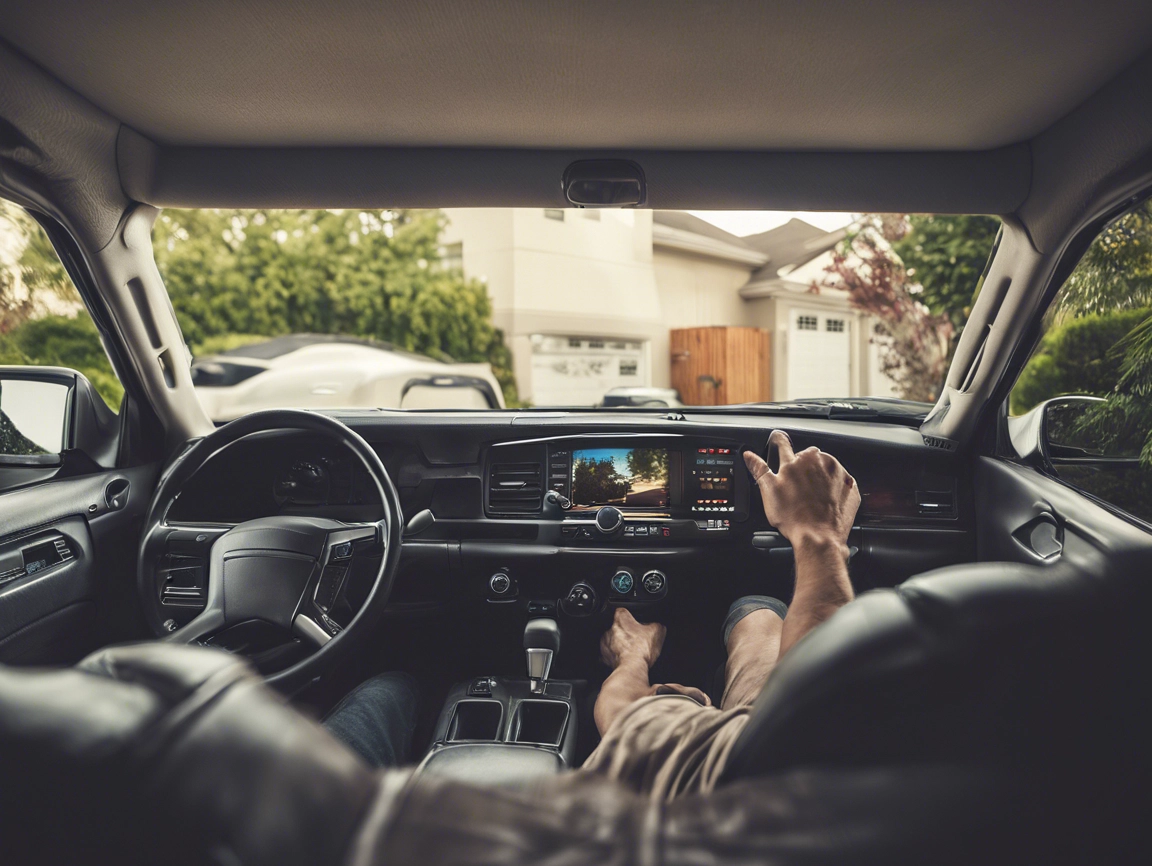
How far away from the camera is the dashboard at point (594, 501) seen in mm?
2871

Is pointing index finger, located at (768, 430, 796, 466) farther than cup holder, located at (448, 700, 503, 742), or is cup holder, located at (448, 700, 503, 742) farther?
cup holder, located at (448, 700, 503, 742)

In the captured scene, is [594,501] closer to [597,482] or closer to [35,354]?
[597,482]

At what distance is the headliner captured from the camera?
5.83 feet

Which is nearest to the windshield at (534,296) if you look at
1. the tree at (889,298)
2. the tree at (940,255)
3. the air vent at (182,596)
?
the tree at (889,298)

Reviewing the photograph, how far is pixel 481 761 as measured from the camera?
218 centimetres

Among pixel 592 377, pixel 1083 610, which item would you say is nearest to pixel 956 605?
pixel 1083 610

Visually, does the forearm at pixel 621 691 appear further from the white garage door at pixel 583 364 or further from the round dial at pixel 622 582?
the white garage door at pixel 583 364

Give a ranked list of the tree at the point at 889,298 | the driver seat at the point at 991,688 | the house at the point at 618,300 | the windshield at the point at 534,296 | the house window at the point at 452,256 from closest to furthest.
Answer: the driver seat at the point at 991,688
the tree at the point at 889,298
the windshield at the point at 534,296
the house at the point at 618,300
the house window at the point at 452,256

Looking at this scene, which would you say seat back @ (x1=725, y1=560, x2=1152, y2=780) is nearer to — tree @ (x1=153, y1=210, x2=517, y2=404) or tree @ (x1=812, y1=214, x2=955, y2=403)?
tree @ (x1=812, y1=214, x2=955, y2=403)

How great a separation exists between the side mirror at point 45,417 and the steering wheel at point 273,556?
0.76 m

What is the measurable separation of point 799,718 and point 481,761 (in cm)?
168

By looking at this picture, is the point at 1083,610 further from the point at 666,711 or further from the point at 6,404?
the point at 6,404

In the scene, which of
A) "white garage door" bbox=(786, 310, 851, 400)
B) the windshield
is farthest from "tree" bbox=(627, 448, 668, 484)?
"white garage door" bbox=(786, 310, 851, 400)

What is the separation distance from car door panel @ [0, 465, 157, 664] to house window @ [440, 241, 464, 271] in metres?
11.1
